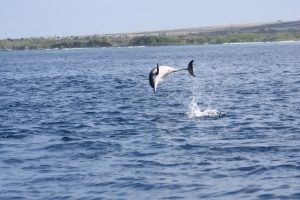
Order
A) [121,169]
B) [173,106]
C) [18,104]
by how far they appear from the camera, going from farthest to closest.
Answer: [18,104] → [173,106] → [121,169]

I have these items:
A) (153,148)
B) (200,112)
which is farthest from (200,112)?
(153,148)

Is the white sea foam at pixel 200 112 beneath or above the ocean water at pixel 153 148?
beneath

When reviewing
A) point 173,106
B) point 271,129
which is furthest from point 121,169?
point 173,106

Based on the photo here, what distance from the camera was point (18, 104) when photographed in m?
42.1

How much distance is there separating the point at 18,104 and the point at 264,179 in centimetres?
2552

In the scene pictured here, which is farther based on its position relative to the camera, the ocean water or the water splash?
the water splash

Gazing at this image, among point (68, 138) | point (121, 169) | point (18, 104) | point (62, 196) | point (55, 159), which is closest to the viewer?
point (62, 196)

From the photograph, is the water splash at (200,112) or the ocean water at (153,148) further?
the water splash at (200,112)

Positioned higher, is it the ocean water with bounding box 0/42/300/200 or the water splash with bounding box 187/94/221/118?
the ocean water with bounding box 0/42/300/200

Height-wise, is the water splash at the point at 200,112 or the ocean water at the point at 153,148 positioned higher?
the ocean water at the point at 153,148

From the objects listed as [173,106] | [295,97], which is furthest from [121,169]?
[295,97]

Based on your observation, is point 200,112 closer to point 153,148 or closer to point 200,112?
point 200,112

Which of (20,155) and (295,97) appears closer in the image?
(20,155)

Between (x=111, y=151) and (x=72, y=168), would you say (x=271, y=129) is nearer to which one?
(x=111, y=151)
